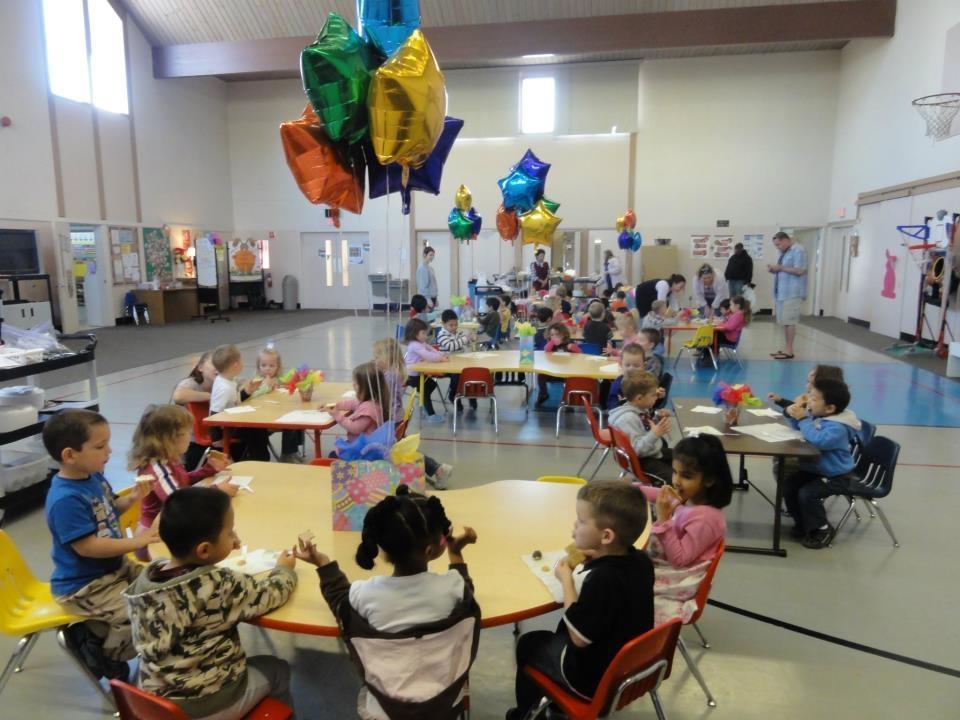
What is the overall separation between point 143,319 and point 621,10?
11700mm

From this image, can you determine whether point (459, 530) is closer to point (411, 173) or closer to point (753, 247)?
point (411, 173)

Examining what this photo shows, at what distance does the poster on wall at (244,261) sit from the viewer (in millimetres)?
16938

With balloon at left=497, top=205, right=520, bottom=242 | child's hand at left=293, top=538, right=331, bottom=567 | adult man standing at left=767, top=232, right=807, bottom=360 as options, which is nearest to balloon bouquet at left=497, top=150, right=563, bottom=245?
balloon at left=497, top=205, right=520, bottom=242

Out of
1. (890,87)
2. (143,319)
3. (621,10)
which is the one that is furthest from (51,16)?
(890,87)

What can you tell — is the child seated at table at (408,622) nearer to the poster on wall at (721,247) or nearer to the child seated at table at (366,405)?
the child seated at table at (366,405)

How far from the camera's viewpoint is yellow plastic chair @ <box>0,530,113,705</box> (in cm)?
215

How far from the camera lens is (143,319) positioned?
45.5 ft

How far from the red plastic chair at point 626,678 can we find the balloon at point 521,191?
6.71 meters

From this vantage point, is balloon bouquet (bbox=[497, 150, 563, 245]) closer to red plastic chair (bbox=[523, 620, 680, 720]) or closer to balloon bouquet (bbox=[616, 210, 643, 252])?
balloon bouquet (bbox=[616, 210, 643, 252])

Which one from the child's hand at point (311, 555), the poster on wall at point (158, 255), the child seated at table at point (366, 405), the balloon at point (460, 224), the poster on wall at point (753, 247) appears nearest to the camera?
the child's hand at point (311, 555)

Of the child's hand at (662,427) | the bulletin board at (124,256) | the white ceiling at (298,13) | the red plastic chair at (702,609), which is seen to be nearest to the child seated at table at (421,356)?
the child's hand at (662,427)

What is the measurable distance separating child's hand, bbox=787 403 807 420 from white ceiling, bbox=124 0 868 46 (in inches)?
451

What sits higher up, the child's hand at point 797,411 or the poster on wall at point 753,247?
the poster on wall at point 753,247

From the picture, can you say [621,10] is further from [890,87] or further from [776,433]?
[776,433]
